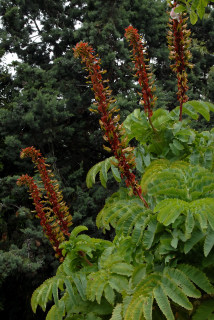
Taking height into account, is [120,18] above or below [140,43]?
above

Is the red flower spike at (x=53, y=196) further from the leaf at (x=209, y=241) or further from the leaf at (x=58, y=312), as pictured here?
the leaf at (x=209, y=241)

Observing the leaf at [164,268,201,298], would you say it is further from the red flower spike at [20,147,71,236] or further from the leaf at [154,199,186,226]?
the red flower spike at [20,147,71,236]

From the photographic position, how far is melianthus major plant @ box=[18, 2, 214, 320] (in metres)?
1.59

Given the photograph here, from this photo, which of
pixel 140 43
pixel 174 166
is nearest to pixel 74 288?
pixel 174 166

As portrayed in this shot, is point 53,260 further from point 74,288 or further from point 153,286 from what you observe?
point 153,286

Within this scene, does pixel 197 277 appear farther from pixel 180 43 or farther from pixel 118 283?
pixel 180 43

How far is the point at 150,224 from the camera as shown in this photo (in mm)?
1721

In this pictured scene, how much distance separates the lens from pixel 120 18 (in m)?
9.61

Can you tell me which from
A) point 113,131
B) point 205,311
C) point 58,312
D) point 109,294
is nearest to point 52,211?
point 58,312

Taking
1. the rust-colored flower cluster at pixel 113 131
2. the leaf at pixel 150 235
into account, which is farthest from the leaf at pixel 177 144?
the leaf at pixel 150 235

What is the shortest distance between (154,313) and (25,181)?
4.61 feet

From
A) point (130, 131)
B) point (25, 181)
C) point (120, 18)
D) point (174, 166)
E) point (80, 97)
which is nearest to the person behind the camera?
point (174, 166)

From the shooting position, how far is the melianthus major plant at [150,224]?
5.21ft

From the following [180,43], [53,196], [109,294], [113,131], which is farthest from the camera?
[53,196]
